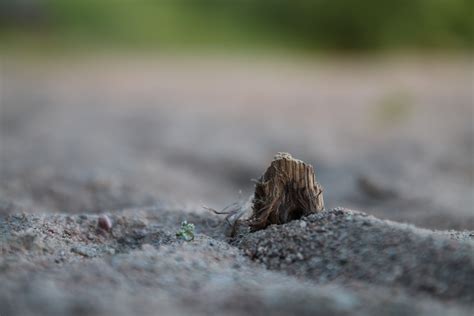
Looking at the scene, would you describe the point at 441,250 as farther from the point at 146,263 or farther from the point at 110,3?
the point at 110,3

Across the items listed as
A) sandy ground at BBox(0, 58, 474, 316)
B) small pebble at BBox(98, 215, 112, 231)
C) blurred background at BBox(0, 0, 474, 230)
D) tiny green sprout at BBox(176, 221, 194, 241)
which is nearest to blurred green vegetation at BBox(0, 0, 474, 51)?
blurred background at BBox(0, 0, 474, 230)

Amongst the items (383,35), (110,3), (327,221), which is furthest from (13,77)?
(327,221)

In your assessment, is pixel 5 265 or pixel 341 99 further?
pixel 341 99

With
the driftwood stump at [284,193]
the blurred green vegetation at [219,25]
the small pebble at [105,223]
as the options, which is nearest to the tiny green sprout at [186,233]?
the driftwood stump at [284,193]

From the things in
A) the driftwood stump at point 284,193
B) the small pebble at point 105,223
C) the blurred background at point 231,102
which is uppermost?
the blurred background at point 231,102

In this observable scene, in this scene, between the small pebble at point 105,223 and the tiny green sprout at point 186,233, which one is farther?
the small pebble at point 105,223

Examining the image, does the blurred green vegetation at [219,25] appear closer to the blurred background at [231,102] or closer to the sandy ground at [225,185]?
the blurred background at [231,102]

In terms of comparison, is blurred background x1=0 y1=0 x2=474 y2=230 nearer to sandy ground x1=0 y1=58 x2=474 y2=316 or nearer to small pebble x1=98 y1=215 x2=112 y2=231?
sandy ground x1=0 y1=58 x2=474 y2=316
